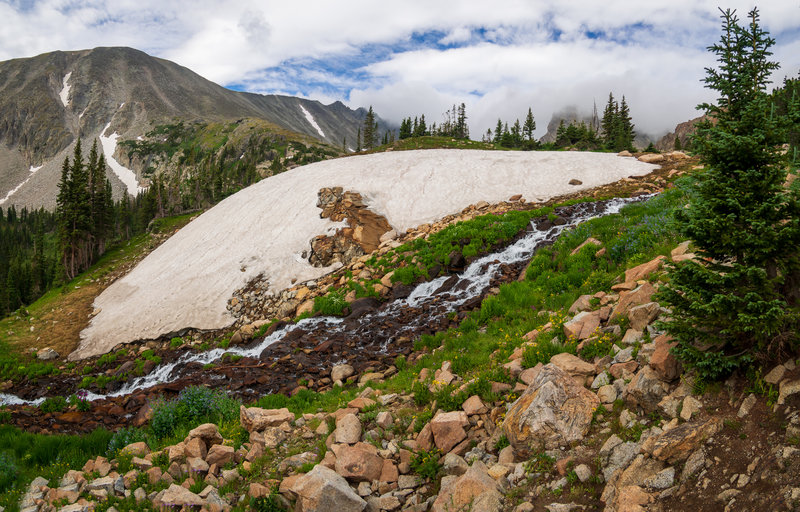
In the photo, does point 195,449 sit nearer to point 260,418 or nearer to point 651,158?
point 260,418

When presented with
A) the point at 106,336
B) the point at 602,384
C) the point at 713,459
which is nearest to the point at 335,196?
the point at 106,336

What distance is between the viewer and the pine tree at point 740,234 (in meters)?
4.58

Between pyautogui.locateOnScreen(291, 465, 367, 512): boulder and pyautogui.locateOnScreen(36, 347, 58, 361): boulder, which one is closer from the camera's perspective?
pyautogui.locateOnScreen(291, 465, 367, 512): boulder

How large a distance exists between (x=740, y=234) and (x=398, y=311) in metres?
12.6

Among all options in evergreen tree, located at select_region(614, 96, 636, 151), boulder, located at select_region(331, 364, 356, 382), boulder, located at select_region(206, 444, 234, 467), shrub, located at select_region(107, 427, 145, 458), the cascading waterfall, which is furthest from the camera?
evergreen tree, located at select_region(614, 96, 636, 151)

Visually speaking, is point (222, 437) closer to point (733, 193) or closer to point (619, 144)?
point (733, 193)

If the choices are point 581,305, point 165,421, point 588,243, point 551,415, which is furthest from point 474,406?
point 588,243

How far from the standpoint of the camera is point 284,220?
94.0 feet

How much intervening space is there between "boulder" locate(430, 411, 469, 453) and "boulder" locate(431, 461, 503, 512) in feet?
3.18

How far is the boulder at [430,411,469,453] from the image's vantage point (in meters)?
6.64

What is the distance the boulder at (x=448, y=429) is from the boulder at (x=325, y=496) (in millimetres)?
1599

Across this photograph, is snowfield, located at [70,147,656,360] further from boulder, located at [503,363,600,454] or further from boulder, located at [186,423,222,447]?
boulder, located at [503,363,600,454]

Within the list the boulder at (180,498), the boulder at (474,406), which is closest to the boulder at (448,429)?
the boulder at (474,406)

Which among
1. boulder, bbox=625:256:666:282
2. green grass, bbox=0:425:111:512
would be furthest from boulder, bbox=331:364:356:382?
boulder, bbox=625:256:666:282
